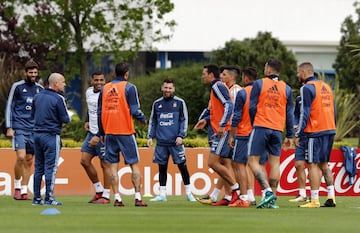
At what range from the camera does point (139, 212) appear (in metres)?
16.1

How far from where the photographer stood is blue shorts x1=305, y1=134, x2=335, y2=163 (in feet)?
58.5

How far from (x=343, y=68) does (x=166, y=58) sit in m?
11.8

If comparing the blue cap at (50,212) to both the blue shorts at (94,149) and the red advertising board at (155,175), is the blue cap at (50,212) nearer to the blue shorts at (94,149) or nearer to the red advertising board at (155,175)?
the blue shorts at (94,149)

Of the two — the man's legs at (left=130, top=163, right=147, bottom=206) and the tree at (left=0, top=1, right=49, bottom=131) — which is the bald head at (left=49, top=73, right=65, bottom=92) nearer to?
the man's legs at (left=130, top=163, right=147, bottom=206)

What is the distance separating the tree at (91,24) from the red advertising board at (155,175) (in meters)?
15.7

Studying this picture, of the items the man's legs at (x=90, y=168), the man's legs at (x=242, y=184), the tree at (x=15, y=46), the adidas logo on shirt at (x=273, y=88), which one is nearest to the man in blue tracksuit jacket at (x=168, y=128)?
the man's legs at (x=90, y=168)

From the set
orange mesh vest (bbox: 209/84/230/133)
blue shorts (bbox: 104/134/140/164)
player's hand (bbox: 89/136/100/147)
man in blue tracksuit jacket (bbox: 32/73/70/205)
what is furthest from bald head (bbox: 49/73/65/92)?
orange mesh vest (bbox: 209/84/230/133)

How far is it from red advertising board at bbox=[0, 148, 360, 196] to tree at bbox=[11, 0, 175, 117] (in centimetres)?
1574

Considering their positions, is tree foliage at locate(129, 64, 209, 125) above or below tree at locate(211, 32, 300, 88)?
below

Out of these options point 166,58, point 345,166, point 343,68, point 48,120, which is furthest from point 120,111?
point 166,58

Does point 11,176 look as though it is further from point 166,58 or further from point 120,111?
point 166,58

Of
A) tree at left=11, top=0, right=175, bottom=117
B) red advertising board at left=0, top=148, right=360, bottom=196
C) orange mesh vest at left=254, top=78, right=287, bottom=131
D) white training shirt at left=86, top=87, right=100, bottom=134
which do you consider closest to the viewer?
orange mesh vest at left=254, top=78, right=287, bottom=131

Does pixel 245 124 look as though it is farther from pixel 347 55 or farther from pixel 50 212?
pixel 347 55

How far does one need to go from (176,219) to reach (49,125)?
12.4 feet
